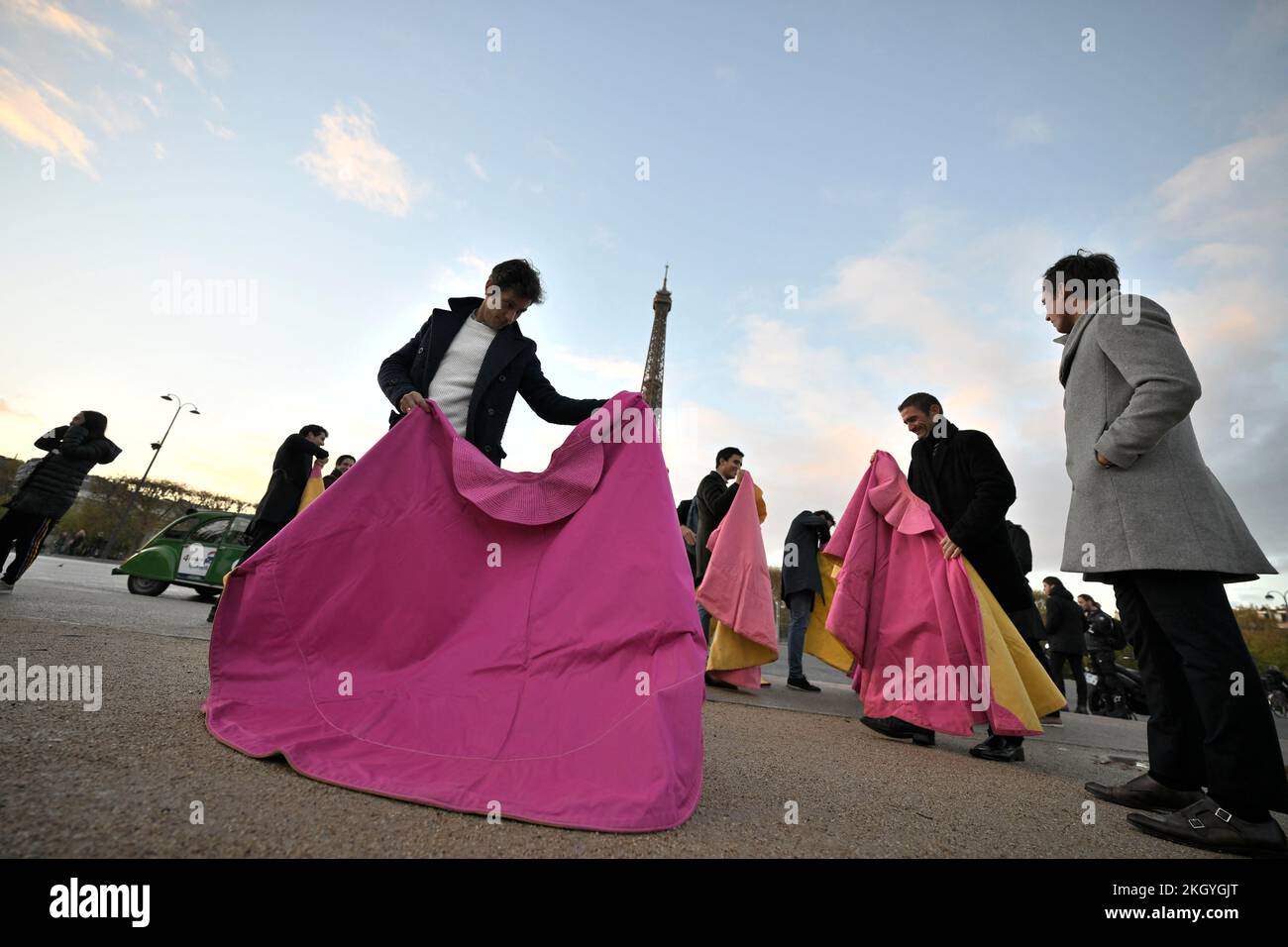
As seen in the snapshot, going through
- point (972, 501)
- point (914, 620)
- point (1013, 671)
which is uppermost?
point (972, 501)

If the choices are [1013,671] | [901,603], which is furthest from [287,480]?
[1013,671]

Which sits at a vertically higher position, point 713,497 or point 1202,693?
point 713,497

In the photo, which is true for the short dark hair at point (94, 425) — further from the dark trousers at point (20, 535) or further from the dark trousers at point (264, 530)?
the dark trousers at point (264, 530)

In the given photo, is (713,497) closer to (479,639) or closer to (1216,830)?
(479,639)

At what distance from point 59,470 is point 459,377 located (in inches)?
215

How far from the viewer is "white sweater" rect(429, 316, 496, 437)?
2.95 metres

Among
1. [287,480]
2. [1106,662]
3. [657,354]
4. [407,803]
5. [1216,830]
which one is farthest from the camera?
[657,354]

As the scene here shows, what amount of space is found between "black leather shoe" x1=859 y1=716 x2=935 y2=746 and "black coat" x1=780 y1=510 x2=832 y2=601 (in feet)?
8.38

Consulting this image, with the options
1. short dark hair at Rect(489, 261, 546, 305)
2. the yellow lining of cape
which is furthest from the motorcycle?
short dark hair at Rect(489, 261, 546, 305)

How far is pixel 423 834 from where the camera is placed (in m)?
1.38

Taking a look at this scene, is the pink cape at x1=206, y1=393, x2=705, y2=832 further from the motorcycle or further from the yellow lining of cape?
the motorcycle

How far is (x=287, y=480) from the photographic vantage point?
5973 mm

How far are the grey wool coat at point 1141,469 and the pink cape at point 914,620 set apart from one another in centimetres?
86
